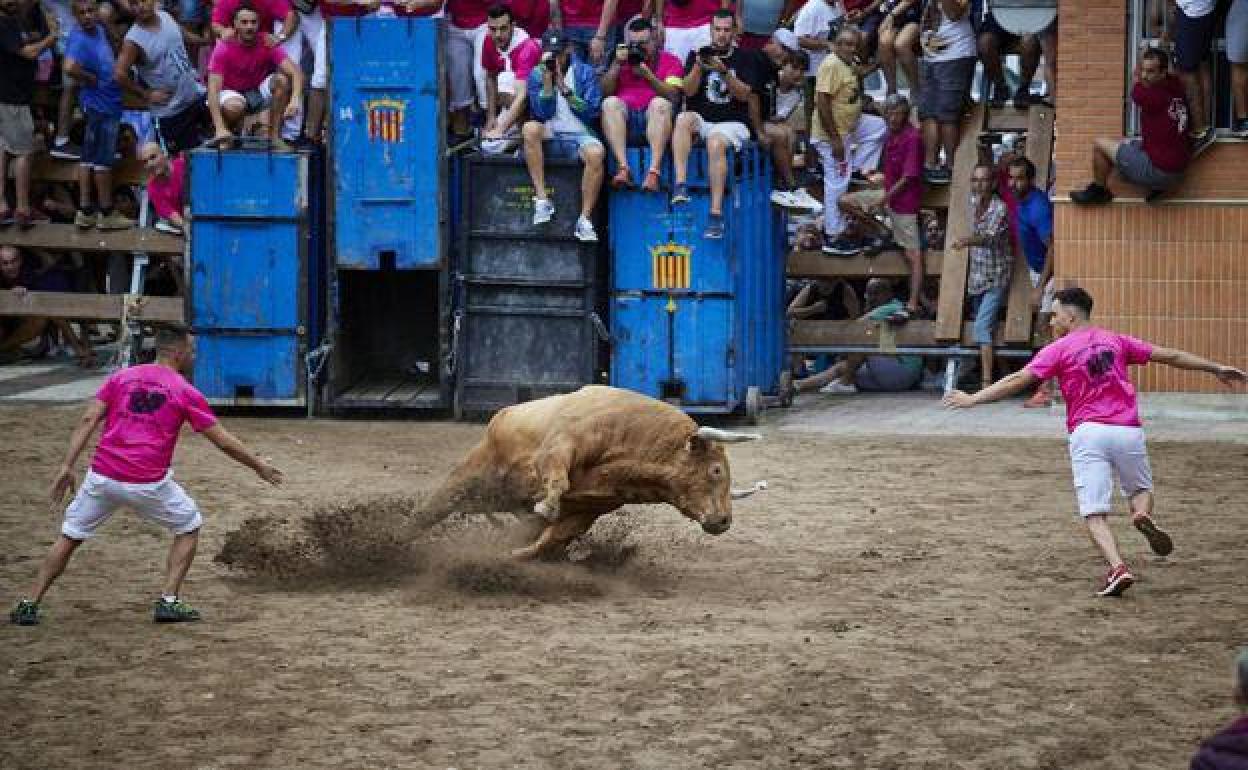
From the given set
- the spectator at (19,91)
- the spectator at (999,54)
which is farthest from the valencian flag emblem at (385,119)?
the spectator at (999,54)

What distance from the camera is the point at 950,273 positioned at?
19.9m

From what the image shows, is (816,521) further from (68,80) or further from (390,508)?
(68,80)

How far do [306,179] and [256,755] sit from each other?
1149 cm

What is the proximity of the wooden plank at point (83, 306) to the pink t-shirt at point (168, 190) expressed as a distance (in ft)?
2.90

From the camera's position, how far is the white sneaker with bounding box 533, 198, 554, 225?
61.8ft

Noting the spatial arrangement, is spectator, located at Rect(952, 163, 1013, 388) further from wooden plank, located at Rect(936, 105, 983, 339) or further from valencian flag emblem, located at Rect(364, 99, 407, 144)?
valencian flag emblem, located at Rect(364, 99, 407, 144)

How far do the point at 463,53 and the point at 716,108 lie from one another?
2358 mm

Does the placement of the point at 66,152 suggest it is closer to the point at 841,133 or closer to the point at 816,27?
the point at 816,27

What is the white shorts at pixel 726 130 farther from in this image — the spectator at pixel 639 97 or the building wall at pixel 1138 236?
the building wall at pixel 1138 236

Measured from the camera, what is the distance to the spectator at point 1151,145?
18.2 meters

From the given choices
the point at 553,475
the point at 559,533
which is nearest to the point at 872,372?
the point at 559,533

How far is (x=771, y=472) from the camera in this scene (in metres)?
16.2

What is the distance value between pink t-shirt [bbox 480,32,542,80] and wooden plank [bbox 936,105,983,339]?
13.6 feet

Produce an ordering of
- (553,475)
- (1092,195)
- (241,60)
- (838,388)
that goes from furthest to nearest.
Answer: (838,388) → (241,60) → (1092,195) → (553,475)
